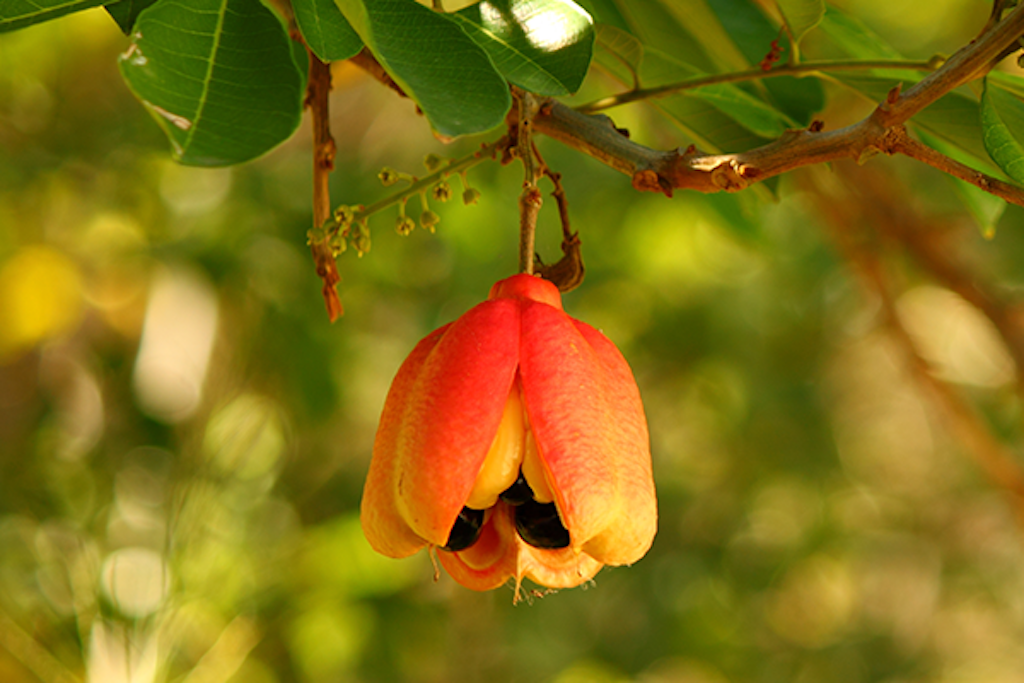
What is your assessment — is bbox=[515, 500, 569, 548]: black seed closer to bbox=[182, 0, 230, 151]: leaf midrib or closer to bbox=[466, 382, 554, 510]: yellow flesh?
bbox=[466, 382, 554, 510]: yellow flesh

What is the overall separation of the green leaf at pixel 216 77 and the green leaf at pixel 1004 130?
382 mm

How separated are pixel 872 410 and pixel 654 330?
179cm

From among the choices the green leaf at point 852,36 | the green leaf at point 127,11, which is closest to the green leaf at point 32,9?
the green leaf at point 127,11

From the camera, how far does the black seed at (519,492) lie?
0.52 m

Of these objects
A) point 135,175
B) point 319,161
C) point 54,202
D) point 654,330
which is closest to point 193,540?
point 319,161

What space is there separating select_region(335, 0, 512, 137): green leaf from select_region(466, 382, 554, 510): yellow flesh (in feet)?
0.53

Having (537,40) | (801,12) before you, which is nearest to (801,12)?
(801,12)

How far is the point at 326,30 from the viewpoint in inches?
18.2

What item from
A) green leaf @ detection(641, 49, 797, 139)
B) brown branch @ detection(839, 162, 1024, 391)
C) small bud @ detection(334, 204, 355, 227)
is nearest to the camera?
small bud @ detection(334, 204, 355, 227)

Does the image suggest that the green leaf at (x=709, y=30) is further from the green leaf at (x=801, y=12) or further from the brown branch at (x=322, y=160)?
the brown branch at (x=322, y=160)

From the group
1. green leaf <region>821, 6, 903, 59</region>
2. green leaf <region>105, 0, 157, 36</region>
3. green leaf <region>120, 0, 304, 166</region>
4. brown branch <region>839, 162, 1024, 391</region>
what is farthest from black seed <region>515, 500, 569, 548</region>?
brown branch <region>839, 162, 1024, 391</region>

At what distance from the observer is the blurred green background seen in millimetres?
1426

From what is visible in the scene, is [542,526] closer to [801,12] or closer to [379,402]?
[801,12]

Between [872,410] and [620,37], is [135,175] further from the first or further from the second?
[872,410]
